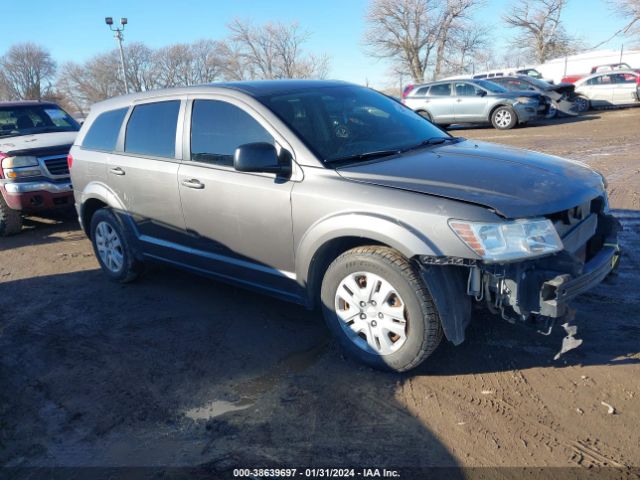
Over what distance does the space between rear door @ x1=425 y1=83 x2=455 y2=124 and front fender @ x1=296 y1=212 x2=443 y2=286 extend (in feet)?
50.0

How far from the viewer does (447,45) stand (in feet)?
154

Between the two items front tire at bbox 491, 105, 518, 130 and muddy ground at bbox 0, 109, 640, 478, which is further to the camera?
front tire at bbox 491, 105, 518, 130

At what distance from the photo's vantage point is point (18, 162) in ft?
24.1

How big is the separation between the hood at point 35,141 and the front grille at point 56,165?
21 centimetres

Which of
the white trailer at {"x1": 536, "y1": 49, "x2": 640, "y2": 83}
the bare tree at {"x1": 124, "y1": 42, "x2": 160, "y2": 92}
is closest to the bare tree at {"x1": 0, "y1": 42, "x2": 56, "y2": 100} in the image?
the bare tree at {"x1": 124, "y1": 42, "x2": 160, "y2": 92}

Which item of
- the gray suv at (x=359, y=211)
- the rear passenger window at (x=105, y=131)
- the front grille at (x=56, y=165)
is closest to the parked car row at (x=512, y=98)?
the front grille at (x=56, y=165)

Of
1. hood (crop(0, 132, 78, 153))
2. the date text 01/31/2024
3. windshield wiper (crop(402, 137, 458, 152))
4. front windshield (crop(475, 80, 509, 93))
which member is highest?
front windshield (crop(475, 80, 509, 93))

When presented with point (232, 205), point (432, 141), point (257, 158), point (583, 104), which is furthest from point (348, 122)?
point (583, 104)

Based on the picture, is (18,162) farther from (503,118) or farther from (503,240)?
(503,118)

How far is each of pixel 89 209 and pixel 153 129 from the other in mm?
1464

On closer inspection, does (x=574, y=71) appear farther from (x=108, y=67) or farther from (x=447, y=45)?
(x=108, y=67)

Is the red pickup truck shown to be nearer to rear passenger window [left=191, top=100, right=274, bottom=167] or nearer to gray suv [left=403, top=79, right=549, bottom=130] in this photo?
rear passenger window [left=191, top=100, right=274, bottom=167]

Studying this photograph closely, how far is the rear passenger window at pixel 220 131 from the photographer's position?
3885mm

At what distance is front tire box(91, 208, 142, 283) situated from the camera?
16.9 ft
